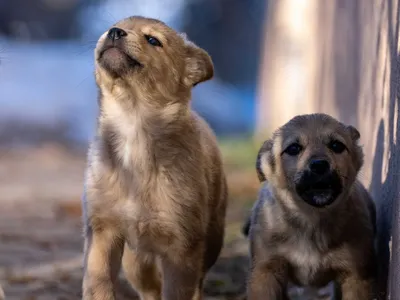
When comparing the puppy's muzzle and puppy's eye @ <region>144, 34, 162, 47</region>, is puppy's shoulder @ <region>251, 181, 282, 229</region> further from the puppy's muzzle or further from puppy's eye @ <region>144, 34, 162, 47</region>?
puppy's eye @ <region>144, 34, 162, 47</region>

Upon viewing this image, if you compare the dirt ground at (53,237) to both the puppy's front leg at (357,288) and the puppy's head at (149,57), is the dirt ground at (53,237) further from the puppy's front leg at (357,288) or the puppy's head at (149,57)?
the puppy's head at (149,57)

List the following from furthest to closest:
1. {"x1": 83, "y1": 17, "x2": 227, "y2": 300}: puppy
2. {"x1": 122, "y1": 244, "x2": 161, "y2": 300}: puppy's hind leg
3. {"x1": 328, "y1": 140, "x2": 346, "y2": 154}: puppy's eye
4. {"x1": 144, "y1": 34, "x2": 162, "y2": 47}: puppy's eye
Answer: {"x1": 122, "y1": 244, "x2": 161, "y2": 300}: puppy's hind leg, {"x1": 144, "y1": 34, "x2": 162, "y2": 47}: puppy's eye, {"x1": 83, "y1": 17, "x2": 227, "y2": 300}: puppy, {"x1": 328, "y1": 140, "x2": 346, "y2": 154}: puppy's eye

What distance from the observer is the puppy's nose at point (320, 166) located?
452 centimetres

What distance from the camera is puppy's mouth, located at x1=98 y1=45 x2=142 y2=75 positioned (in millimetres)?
5043

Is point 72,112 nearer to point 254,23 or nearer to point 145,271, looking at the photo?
point 254,23

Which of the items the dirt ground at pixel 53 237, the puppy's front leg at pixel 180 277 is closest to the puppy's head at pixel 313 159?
the puppy's front leg at pixel 180 277

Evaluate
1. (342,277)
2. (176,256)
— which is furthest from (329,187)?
(176,256)

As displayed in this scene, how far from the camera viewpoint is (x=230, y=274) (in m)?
6.73

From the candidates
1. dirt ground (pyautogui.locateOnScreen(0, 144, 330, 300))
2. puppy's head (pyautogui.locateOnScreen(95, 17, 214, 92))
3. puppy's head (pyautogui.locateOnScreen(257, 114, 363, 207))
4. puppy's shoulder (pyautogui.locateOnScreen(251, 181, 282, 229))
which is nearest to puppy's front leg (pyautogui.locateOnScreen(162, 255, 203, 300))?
puppy's shoulder (pyautogui.locateOnScreen(251, 181, 282, 229))

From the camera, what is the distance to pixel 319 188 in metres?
4.56

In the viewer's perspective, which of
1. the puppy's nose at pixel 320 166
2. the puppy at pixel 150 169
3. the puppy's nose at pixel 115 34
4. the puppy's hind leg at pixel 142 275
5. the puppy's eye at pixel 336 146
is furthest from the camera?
the puppy's hind leg at pixel 142 275

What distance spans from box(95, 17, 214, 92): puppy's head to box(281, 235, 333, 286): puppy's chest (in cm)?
113

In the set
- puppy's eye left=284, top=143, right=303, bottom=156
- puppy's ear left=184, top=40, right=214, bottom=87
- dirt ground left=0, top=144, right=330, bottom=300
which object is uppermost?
puppy's ear left=184, top=40, right=214, bottom=87

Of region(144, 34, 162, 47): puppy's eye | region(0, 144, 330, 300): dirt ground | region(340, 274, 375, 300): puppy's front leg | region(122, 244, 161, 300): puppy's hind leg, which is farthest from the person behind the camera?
region(0, 144, 330, 300): dirt ground
